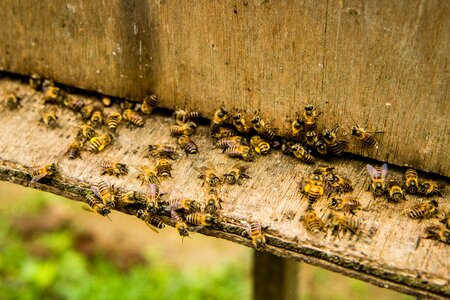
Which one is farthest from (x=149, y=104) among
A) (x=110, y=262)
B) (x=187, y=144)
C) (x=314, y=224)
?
(x=110, y=262)

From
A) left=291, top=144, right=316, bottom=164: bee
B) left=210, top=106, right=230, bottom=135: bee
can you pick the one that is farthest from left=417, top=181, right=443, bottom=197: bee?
left=210, top=106, right=230, bottom=135: bee

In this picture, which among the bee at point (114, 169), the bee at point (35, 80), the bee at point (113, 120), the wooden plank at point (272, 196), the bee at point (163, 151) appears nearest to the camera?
the wooden plank at point (272, 196)

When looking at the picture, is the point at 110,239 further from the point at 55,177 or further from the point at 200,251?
the point at 55,177

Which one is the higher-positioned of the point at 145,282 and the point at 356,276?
the point at 356,276

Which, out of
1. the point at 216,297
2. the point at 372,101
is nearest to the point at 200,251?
the point at 216,297

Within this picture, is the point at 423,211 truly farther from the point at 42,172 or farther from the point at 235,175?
the point at 42,172

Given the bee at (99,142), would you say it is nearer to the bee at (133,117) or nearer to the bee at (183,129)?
the bee at (133,117)

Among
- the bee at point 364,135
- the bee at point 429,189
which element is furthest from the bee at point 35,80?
the bee at point 429,189
